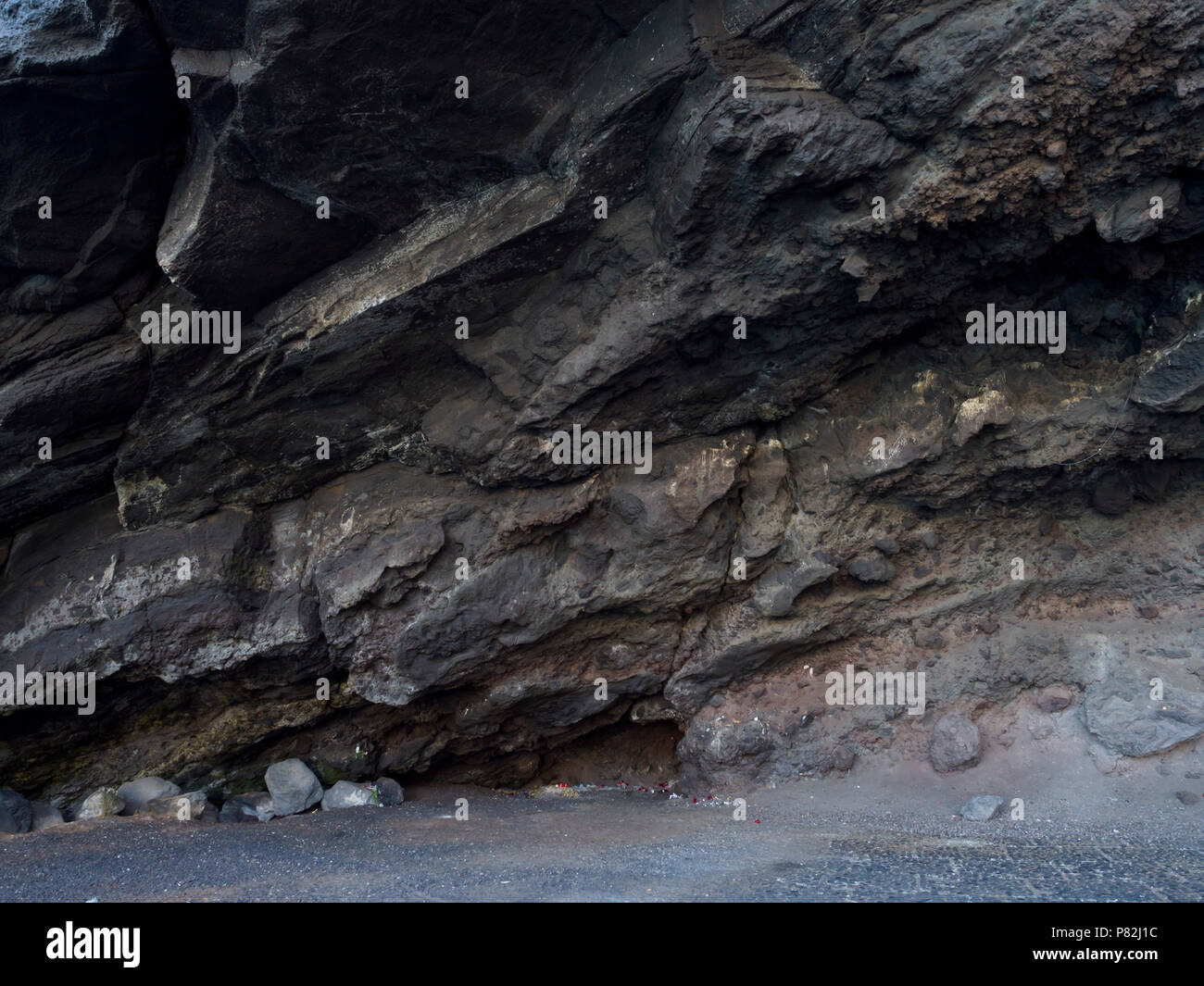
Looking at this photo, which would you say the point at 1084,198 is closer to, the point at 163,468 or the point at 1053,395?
the point at 1053,395

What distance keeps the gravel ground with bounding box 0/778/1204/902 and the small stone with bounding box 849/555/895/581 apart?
82.2 inches

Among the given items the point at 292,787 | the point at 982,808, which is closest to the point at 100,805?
the point at 292,787

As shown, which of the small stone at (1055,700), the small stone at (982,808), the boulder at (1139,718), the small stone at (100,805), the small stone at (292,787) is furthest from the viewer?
the small stone at (292,787)

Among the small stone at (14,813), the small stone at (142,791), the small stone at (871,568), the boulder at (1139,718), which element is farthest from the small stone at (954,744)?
the small stone at (14,813)

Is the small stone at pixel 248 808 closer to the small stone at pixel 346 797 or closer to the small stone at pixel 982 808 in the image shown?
the small stone at pixel 346 797

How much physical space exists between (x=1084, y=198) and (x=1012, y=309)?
1.47 metres

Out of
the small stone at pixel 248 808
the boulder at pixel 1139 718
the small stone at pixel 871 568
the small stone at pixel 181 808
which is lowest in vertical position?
the small stone at pixel 248 808

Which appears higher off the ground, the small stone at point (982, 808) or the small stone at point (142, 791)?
the small stone at point (982, 808)

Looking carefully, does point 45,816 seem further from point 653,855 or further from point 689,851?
point 689,851

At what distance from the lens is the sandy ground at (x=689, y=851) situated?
19.8ft

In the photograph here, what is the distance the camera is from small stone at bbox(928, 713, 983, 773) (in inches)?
336

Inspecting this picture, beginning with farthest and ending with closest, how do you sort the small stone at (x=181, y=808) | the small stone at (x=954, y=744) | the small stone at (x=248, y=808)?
the small stone at (x=248, y=808) → the small stone at (x=181, y=808) → the small stone at (x=954, y=744)

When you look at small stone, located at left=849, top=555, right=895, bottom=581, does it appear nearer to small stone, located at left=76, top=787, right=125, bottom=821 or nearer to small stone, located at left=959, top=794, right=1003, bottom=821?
small stone, located at left=959, top=794, right=1003, bottom=821

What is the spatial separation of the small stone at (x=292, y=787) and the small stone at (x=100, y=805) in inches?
58.8
